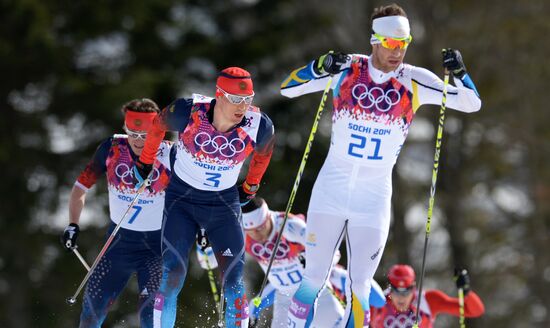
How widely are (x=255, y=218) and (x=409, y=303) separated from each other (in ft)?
5.31

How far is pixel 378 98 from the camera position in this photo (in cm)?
851

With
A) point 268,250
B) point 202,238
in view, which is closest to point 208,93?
point 268,250

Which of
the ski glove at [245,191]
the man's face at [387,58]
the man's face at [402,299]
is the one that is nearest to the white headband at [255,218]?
the ski glove at [245,191]

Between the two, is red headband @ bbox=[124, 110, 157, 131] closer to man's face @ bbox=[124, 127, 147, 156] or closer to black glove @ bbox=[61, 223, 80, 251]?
man's face @ bbox=[124, 127, 147, 156]

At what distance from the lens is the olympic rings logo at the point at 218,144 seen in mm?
8359

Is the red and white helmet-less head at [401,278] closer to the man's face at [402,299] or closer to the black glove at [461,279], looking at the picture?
the man's face at [402,299]

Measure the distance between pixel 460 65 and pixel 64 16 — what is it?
15.0m

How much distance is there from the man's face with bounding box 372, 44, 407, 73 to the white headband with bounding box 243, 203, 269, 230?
2.20m

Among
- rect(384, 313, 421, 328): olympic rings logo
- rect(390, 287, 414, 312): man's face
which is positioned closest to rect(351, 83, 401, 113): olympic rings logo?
rect(390, 287, 414, 312): man's face

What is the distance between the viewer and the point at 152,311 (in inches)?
361

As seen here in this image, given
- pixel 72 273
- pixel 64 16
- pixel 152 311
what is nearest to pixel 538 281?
pixel 72 273

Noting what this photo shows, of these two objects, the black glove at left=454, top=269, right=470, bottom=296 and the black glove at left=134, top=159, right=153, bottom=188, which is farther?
the black glove at left=454, top=269, right=470, bottom=296

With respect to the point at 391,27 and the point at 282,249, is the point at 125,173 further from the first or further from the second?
the point at 391,27

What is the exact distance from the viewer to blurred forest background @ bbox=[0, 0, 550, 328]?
71.5ft
